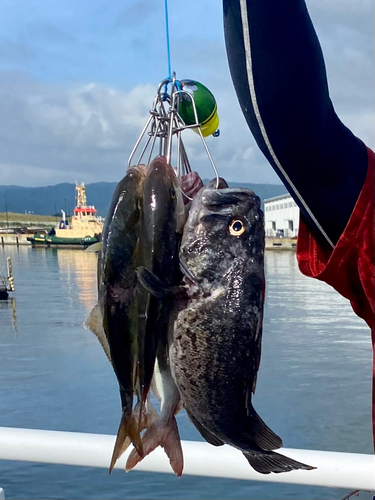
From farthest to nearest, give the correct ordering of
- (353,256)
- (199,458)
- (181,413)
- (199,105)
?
(181,413) → (199,458) → (199,105) → (353,256)

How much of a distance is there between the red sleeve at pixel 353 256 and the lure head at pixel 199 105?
40 centimetres

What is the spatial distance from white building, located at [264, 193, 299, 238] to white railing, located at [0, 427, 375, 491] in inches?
1677

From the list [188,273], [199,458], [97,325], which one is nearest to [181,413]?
[199,458]

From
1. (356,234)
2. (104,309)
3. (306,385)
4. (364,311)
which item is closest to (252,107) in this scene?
(356,234)

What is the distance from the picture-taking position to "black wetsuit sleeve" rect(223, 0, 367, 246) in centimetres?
113

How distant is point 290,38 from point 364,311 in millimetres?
796

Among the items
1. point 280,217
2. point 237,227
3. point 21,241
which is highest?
point 237,227

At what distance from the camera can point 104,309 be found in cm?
134

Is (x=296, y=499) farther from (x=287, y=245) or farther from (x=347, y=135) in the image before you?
(x=287, y=245)

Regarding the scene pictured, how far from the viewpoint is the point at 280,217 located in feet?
153

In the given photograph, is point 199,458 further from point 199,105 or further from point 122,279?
point 199,105

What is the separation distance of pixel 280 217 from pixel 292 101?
46277 mm

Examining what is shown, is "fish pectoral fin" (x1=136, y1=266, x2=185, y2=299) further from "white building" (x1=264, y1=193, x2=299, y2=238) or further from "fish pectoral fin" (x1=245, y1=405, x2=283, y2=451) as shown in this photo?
"white building" (x1=264, y1=193, x2=299, y2=238)

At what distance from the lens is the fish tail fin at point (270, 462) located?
4.03ft
